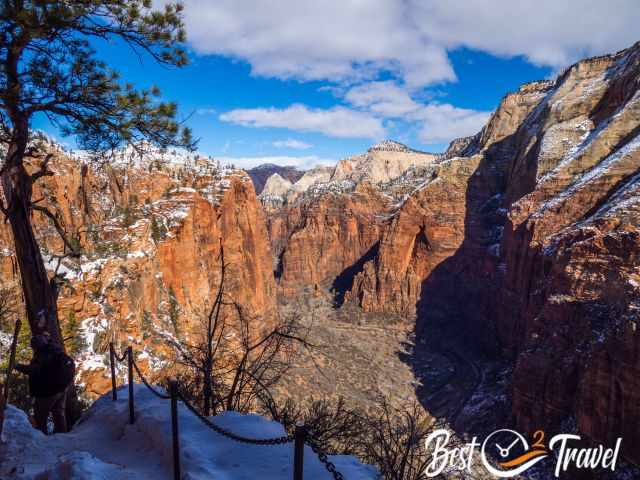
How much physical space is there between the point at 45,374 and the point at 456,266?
57195 mm

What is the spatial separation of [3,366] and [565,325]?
87.4 ft

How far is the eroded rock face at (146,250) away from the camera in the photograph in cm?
1603

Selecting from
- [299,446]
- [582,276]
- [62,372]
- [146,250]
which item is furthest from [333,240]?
[299,446]

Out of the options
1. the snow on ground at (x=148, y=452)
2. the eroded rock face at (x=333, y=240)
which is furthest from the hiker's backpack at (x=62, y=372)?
the eroded rock face at (x=333, y=240)

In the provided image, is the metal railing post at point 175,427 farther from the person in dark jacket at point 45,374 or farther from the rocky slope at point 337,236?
the rocky slope at point 337,236

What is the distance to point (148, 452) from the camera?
18.0ft

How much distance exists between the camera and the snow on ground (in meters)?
4.64

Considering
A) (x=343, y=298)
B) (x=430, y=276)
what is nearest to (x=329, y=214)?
(x=343, y=298)

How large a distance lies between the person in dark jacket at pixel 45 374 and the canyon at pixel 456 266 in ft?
10.4

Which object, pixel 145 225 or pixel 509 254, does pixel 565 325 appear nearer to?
pixel 509 254

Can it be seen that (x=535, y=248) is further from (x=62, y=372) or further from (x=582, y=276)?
(x=62, y=372)

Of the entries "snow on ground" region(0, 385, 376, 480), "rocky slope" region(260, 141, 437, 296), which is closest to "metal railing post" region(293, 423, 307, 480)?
"snow on ground" region(0, 385, 376, 480)

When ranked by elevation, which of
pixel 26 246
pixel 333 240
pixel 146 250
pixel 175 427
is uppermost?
pixel 333 240

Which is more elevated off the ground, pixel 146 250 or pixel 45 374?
pixel 146 250
